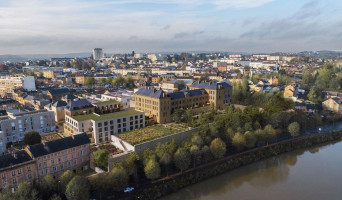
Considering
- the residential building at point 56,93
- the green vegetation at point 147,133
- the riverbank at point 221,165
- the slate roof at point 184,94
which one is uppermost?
the slate roof at point 184,94

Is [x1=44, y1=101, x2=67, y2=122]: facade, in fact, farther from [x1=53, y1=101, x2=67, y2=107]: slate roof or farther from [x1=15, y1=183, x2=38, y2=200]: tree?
[x1=15, y1=183, x2=38, y2=200]: tree

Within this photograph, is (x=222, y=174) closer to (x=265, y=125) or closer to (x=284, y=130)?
(x=265, y=125)

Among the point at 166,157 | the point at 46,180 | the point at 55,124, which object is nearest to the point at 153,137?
the point at 166,157

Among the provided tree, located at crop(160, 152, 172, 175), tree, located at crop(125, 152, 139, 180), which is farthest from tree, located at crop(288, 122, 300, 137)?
tree, located at crop(125, 152, 139, 180)

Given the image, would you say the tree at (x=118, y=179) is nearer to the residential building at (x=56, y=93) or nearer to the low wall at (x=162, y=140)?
the low wall at (x=162, y=140)

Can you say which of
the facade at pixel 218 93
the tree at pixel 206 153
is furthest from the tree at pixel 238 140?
the facade at pixel 218 93

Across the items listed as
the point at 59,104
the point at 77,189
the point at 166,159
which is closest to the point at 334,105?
the point at 166,159

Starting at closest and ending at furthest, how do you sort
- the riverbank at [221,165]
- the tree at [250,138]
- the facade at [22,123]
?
1. the riverbank at [221,165]
2. the tree at [250,138]
3. the facade at [22,123]
